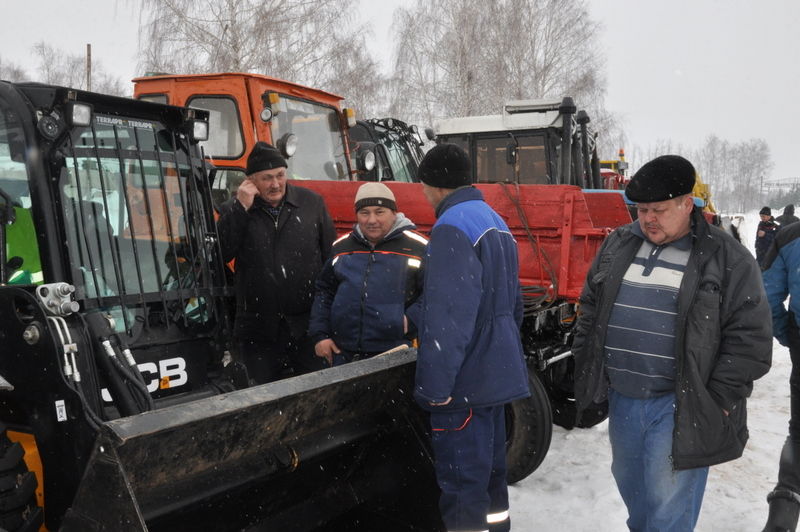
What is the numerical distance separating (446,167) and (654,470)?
56.8 inches

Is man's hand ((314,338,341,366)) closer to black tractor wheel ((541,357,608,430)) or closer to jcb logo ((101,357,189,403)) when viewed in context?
jcb logo ((101,357,189,403))

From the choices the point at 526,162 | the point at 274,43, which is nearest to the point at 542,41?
the point at 274,43

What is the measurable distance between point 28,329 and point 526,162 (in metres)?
7.43

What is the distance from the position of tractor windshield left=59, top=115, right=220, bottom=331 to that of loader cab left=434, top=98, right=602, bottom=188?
5.45m

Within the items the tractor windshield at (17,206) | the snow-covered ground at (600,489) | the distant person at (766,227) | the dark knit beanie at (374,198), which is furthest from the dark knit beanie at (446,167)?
the distant person at (766,227)

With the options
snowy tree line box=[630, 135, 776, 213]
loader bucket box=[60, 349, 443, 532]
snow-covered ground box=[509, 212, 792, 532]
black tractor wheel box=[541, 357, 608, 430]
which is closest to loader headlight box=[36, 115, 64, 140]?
loader bucket box=[60, 349, 443, 532]

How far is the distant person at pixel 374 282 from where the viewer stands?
3.28 m

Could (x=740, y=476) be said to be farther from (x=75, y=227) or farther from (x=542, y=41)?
(x=542, y=41)

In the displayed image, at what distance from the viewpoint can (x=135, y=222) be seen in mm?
2934

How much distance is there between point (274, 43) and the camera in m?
17.2

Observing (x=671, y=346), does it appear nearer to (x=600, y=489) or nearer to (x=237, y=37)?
(x=600, y=489)

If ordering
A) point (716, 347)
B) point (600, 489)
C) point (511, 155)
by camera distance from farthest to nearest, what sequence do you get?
1. point (511, 155)
2. point (600, 489)
3. point (716, 347)

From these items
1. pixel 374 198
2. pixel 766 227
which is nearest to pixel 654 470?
pixel 374 198

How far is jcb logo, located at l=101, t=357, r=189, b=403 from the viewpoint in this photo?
2.80 metres
